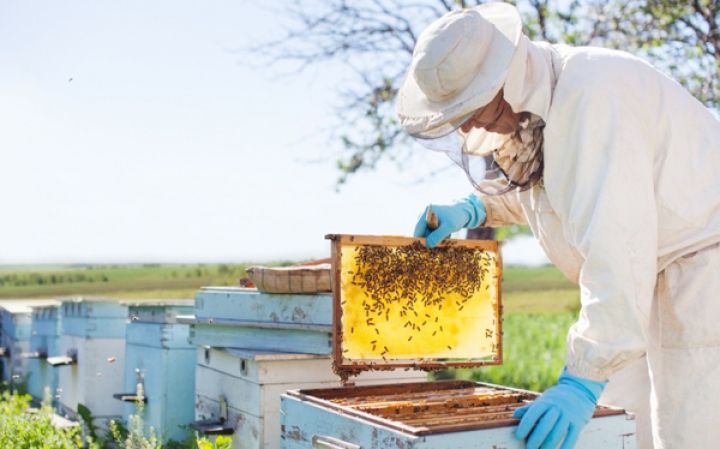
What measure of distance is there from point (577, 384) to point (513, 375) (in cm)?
798

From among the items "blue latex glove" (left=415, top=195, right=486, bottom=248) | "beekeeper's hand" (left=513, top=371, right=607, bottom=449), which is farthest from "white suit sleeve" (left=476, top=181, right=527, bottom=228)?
"beekeeper's hand" (left=513, top=371, right=607, bottom=449)

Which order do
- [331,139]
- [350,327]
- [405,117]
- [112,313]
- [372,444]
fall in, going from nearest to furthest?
1. [372,444]
2. [405,117]
3. [350,327]
4. [112,313]
5. [331,139]

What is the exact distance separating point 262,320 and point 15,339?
528 centimetres

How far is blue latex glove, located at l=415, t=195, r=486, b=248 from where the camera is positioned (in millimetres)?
3465

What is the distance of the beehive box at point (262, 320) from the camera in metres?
3.80

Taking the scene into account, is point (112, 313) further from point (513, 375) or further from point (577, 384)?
point (513, 375)

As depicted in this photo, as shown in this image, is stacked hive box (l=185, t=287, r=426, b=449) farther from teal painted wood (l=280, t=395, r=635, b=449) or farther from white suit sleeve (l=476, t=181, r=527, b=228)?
teal painted wood (l=280, t=395, r=635, b=449)

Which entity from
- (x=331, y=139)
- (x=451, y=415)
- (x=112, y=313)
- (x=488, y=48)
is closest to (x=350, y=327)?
(x=451, y=415)

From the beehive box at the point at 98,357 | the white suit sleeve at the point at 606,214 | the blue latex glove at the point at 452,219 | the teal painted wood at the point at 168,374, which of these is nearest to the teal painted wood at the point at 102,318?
the beehive box at the point at 98,357

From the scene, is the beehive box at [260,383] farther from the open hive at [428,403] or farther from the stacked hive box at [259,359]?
Result: the open hive at [428,403]

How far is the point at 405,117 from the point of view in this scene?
9.68 ft

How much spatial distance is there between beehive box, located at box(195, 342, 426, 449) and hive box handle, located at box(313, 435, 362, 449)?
1392 mm

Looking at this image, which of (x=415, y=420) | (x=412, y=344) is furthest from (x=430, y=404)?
(x=412, y=344)

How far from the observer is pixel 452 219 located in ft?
11.6
